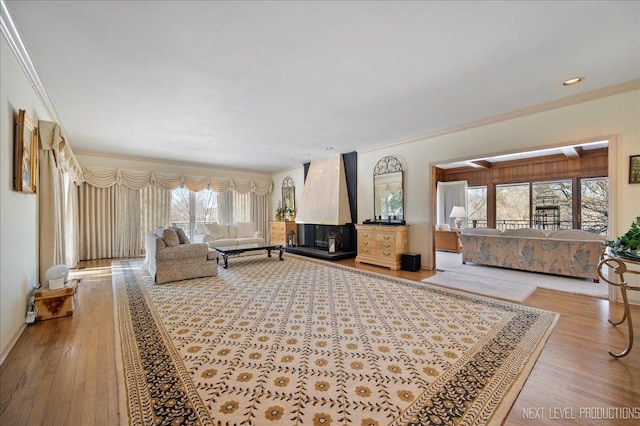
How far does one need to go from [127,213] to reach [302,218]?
4.65 metres

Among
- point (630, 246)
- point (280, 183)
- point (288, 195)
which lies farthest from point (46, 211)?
point (280, 183)

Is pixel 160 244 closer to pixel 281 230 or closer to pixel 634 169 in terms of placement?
pixel 281 230

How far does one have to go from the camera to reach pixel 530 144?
13.3 feet

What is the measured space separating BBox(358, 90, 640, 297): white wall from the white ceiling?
11.0 inches

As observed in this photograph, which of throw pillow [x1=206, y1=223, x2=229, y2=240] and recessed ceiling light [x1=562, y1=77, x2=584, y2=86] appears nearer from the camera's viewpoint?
recessed ceiling light [x1=562, y1=77, x2=584, y2=86]

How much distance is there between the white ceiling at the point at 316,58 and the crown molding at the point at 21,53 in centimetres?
6

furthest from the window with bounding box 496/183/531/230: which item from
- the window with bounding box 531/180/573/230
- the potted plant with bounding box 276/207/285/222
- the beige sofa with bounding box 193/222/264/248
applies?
the beige sofa with bounding box 193/222/264/248

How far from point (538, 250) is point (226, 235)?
22.5 feet

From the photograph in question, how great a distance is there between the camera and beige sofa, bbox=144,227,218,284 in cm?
434

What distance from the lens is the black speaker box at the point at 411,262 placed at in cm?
520

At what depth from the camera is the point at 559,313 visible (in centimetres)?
308

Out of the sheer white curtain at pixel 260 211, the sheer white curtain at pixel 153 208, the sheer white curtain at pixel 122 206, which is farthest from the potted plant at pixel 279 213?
the sheer white curtain at pixel 153 208

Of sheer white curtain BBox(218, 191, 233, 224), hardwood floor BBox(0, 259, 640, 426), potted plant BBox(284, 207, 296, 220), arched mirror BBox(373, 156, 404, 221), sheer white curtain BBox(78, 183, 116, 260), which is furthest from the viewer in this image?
sheer white curtain BBox(218, 191, 233, 224)

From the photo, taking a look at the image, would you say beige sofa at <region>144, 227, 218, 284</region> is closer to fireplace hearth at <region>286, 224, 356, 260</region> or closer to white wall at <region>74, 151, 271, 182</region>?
fireplace hearth at <region>286, 224, 356, 260</region>
